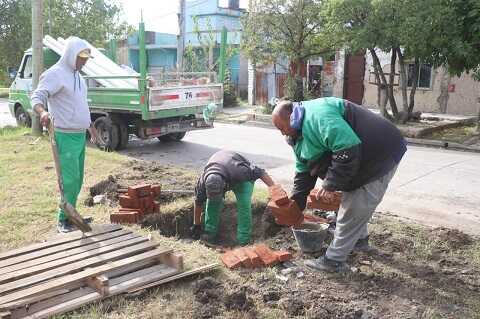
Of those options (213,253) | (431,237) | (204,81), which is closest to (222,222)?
(213,253)

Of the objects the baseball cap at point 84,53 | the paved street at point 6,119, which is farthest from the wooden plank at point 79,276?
the paved street at point 6,119

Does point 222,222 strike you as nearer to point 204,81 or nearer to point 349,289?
point 349,289

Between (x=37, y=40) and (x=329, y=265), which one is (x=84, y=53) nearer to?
(x=329, y=265)

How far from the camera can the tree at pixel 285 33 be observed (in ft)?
51.2

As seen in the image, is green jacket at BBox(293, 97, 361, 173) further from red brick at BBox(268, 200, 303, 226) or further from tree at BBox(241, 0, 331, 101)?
tree at BBox(241, 0, 331, 101)

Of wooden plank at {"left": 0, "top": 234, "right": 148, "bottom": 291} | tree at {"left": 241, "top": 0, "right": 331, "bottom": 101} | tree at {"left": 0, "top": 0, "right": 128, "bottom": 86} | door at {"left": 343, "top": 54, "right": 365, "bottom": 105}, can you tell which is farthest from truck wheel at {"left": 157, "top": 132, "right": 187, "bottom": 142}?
tree at {"left": 0, "top": 0, "right": 128, "bottom": 86}

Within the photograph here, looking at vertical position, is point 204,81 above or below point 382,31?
below

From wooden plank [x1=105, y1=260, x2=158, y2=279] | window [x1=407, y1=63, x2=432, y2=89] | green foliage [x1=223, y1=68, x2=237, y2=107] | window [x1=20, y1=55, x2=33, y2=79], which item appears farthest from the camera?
green foliage [x1=223, y1=68, x2=237, y2=107]

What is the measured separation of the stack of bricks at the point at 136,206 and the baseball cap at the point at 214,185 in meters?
1.13

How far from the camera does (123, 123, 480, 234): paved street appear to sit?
6.05 meters

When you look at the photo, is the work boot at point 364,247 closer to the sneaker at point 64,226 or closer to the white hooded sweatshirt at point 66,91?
the sneaker at point 64,226

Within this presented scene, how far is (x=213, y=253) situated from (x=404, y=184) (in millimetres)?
4163

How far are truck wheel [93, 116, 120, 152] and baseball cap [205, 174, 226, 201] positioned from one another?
6118mm

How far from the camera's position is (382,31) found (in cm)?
1234
